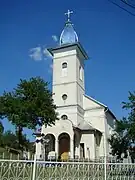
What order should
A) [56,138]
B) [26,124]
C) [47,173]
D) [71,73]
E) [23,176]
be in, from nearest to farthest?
[23,176] < [47,173] < [26,124] < [56,138] < [71,73]

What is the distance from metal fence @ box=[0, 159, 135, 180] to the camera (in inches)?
286

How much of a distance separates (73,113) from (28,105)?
34.5 ft

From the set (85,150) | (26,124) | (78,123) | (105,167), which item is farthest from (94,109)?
(105,167)

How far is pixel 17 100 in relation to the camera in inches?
959

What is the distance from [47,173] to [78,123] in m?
25.4

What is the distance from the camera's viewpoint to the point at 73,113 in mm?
33062

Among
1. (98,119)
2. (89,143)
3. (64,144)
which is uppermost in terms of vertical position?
(98,119)

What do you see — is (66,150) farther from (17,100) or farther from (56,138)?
(17,100)

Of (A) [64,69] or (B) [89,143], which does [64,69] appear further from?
(B) [89,143]

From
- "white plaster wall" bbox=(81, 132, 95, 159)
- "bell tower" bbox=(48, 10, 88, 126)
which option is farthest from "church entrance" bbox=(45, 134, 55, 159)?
"white plaster wall" bbox=(81, 132, 95, 159)

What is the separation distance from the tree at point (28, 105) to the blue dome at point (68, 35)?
13.2 m

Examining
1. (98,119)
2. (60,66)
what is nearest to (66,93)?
(60,66)

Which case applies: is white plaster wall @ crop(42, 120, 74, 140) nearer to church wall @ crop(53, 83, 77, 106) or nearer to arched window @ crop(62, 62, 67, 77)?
church wall @ crop(53, 83, 77, 106)

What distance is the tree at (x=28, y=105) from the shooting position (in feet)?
78.3
